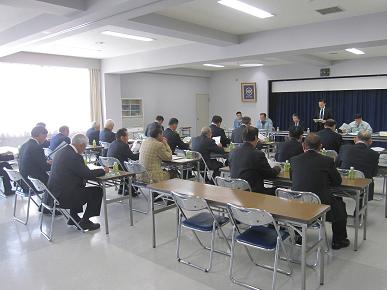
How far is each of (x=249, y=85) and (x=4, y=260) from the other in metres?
10.4

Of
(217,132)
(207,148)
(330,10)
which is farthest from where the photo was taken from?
(217,132)

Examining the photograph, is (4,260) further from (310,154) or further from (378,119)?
(378,119)

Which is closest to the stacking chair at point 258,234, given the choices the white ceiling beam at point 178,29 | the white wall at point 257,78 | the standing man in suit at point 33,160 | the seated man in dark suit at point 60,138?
the standing man in suit at point 33,160

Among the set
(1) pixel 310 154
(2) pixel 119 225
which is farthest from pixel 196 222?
(2) pixel 119 225

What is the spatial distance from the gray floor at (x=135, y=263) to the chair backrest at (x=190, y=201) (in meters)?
0.63

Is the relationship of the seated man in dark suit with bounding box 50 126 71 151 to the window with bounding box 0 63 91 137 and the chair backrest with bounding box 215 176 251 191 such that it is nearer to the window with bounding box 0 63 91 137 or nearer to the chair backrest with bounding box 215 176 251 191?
the window with bounding box 0 63 91 137

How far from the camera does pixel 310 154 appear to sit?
3191 millimetres

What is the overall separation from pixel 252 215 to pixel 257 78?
10383 millimetres

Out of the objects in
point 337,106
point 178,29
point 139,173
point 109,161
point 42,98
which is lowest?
point 139,173

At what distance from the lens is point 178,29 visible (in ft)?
18.0

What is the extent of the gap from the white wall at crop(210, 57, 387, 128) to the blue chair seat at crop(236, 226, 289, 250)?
9122mm

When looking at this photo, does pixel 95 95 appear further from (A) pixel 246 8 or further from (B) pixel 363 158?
(B) pixel 363 158

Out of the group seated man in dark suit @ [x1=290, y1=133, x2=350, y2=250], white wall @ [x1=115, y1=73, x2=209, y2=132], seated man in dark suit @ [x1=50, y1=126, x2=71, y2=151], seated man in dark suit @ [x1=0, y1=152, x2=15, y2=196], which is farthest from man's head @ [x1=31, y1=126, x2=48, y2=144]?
white wall @ [x1=115, y1=73, x2=209, y2=132]

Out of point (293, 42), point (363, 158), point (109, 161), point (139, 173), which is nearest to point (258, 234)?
point (363, 158)
